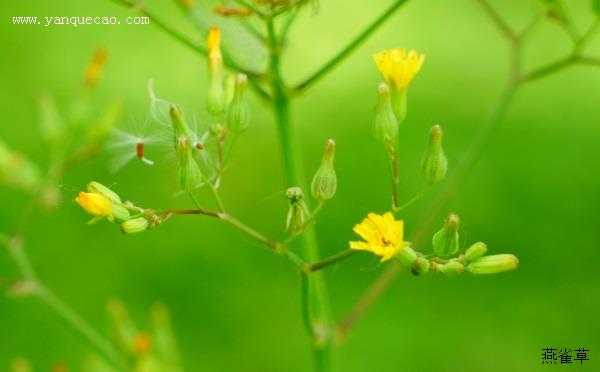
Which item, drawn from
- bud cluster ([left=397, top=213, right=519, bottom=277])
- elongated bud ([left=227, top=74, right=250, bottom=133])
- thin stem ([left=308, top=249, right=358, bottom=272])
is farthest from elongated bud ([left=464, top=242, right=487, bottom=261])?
elongated bud ([left=227, top=74, right=250, bottom=133])

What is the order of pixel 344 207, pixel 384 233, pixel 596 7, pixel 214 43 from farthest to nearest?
pixel 344 207 < pixel 596 7 < pixel 214 43 < pixel 384 233

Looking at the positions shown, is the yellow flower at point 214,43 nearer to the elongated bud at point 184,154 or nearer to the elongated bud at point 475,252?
the elongated bud at point 184,154

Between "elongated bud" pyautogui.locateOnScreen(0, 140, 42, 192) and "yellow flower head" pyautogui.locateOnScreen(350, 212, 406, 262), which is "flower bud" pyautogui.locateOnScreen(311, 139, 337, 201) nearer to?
"yellow flower head" pyautogui.locateOnScreen(350, 212, 406, 262)

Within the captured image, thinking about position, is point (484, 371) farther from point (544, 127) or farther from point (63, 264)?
point (63, 264)

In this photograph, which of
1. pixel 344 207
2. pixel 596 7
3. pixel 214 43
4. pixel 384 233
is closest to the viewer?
pixel 384 233

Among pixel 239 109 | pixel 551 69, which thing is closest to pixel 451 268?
pixel 239 109

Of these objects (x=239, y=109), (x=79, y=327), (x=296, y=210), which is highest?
(x=239, y=109)

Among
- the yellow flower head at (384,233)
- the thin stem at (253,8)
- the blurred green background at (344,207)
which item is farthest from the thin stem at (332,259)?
the blurred green background at (344,207)

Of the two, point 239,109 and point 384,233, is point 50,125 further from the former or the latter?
point 384,233
